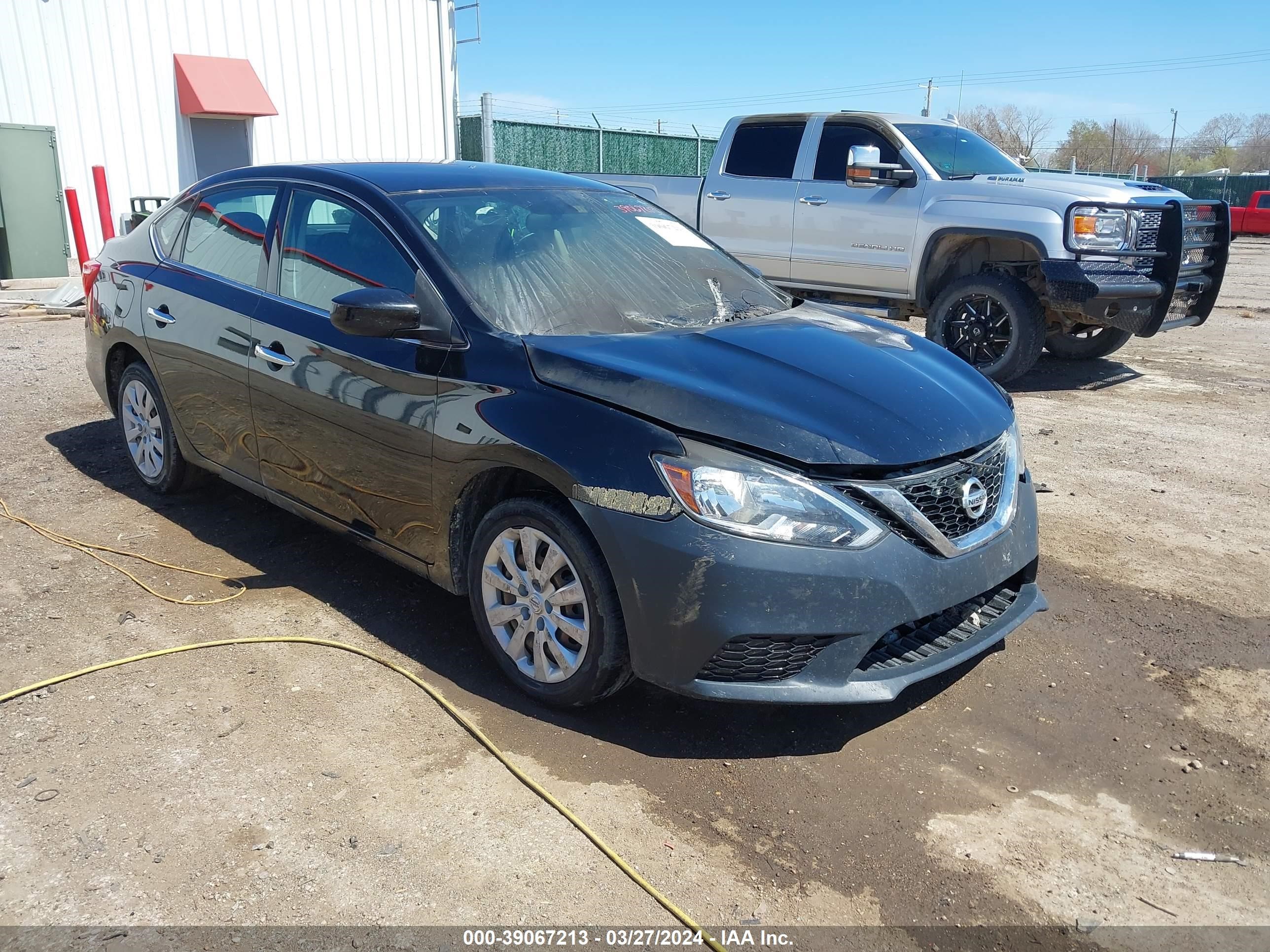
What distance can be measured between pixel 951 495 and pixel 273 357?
8.85 feet

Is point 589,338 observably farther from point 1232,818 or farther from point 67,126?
point 67,126

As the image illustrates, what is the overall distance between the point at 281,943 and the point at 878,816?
5.26 ft

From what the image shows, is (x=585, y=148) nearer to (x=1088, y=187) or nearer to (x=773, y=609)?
(x=1088, y=187)

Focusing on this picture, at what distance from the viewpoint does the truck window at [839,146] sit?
8.94 metres

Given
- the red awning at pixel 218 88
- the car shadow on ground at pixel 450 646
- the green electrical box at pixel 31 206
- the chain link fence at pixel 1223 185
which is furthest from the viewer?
the chain link fence at pixel 1223 185

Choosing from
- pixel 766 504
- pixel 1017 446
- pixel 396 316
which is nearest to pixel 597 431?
pixel 766 504

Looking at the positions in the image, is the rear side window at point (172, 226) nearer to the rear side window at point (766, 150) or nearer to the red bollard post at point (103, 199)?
the rear side window at point (766, 150)

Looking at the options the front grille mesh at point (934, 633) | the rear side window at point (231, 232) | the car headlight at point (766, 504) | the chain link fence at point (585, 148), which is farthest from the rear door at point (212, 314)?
the chain link fence at point (585, 148)

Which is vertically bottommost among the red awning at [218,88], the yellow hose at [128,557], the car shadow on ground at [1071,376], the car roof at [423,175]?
the car shadow on ground at [1071,376]

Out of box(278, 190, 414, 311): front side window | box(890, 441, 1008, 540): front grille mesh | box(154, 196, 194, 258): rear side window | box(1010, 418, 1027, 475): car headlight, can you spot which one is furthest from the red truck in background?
box(278, 190, 414, 311): front side window

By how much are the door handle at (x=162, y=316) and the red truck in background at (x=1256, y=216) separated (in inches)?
1311

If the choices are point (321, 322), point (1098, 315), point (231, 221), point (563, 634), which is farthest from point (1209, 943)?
point (1098, 315)

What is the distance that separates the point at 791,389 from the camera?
3.17m

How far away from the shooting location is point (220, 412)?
4504 mm
